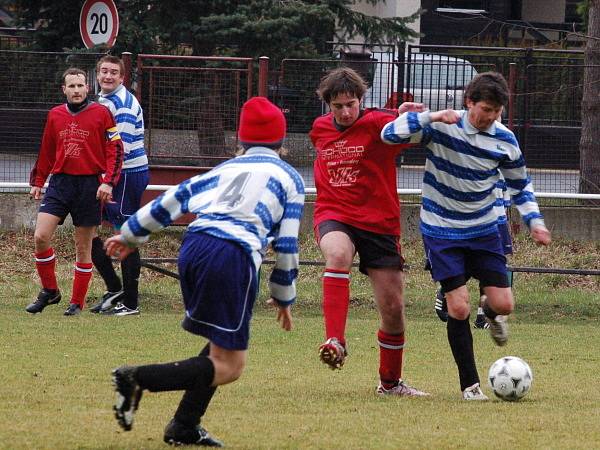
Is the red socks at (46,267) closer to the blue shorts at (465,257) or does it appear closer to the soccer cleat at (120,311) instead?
the soccer cleat at (120,311)

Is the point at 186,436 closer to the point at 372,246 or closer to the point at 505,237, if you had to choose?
the point at 372,246

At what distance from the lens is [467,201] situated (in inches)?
273

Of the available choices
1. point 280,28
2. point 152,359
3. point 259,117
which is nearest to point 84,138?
point 152,359

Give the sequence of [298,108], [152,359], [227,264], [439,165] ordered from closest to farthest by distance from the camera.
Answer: [227,264], [439,165], [152,359], [298,108]

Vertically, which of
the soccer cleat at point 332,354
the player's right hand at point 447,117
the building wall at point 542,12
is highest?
the building wall at point 542,12

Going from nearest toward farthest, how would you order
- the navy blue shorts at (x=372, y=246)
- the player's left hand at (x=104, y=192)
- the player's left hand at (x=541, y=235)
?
the player's left hand at (x=541, y=235), the navy blue shorts at (x=372, y=246), the player's left hand at (x=104, y=192)

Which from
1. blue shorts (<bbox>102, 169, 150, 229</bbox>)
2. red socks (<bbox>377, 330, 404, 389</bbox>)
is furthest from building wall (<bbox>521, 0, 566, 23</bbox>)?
red socks (<bbox>377, 330, 404, 389</bbox>)

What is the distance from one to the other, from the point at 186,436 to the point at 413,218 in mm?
9028

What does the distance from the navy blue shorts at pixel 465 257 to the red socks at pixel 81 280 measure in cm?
450

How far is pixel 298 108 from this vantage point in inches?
545

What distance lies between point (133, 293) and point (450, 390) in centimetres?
441

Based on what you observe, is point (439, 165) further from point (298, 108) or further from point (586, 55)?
point (586, 55)

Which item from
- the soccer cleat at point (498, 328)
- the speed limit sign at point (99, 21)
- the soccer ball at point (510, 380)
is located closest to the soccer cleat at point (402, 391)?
the soccer ball at point (510, 380)

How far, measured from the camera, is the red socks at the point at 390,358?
23.6ft
